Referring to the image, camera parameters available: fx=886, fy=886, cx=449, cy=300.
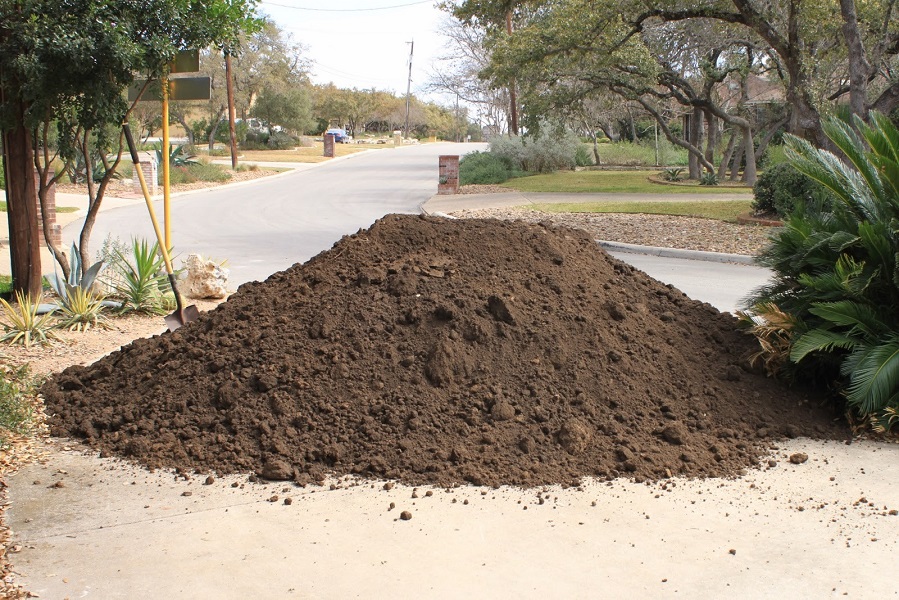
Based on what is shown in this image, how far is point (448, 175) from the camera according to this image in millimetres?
26328

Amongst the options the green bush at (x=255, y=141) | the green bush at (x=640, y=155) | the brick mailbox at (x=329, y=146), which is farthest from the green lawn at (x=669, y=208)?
the green bush at (x=255, y=141)

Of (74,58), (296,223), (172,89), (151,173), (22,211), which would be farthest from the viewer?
(151,173)

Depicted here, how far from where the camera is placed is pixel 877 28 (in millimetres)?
19719

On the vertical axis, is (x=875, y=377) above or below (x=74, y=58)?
below

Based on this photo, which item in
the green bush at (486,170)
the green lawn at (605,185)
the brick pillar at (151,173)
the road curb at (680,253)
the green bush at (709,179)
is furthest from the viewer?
the green bush at (486,170)

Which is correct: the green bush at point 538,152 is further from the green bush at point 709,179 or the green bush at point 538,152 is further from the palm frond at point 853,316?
the palm frond at point 853,316

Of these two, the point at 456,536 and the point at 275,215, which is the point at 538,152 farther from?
the point at 456,536

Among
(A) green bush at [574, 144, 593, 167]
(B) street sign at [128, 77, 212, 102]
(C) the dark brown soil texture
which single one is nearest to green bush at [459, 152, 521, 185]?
(A) green bush at [574, 144, 593, 167]

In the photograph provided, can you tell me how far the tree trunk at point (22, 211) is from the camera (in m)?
8.63

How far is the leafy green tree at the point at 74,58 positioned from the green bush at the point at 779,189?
36.2ft

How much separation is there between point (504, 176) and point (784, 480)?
27.5 meters

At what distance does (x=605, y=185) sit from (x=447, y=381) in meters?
23.5

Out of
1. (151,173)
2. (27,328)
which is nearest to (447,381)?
(27,328)

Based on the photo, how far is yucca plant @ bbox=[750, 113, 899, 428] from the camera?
518cm
